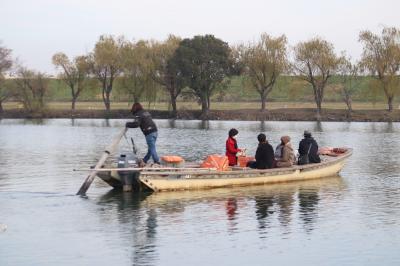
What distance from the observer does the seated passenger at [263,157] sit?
2625 centimetres

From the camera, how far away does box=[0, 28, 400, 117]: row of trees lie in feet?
312

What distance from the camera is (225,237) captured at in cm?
1802

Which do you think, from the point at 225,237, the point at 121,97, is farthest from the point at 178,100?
the point at 225,237

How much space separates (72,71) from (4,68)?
9.71 meters

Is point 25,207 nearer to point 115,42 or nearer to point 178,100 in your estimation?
point 115,42

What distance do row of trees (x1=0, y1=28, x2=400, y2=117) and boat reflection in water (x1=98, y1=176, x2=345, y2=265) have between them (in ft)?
226

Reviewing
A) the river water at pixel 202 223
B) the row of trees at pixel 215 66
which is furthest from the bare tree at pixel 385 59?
the river water at pixel 202 223

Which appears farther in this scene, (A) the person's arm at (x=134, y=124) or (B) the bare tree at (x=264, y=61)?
(B) the bare tree at (x=264, y=61)

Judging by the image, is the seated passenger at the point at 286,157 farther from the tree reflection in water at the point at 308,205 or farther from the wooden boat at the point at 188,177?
the tree reflection in water at the point at 308,205

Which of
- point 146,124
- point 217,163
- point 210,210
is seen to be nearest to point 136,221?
point 210,210

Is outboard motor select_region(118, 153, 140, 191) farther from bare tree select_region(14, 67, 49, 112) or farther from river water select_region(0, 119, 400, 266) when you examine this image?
bare tree select_region(14, 67, 49, 112)

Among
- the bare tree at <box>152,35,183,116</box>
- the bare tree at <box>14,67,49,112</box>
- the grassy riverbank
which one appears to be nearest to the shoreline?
the grassy riverbank

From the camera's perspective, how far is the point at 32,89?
105 metres

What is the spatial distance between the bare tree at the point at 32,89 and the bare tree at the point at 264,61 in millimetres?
28026
